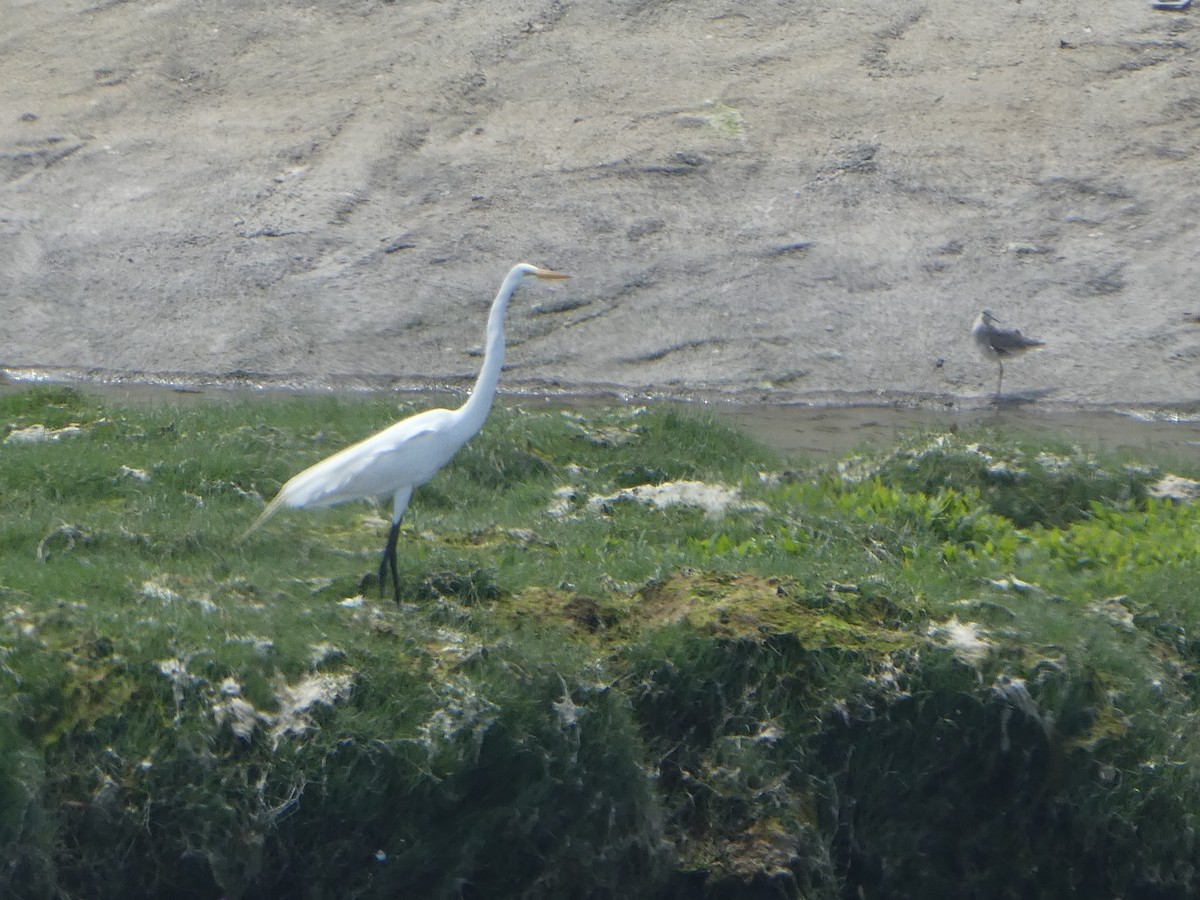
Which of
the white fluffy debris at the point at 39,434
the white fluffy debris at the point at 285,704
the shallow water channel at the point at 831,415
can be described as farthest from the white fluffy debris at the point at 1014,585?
the white fluffy debris at the point at 39,434

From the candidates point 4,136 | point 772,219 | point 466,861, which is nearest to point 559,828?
point 466,861

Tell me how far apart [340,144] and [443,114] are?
36.7 inches

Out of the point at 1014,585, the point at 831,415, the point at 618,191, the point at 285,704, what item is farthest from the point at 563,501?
the point at 618,191

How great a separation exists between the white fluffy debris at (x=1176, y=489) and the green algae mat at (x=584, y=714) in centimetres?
92

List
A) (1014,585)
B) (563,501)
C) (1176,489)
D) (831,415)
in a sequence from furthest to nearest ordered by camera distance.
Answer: (831,415)
(1176,489)
(563,501)
(1014,585)

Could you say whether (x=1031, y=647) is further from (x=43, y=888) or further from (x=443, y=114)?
(x=443, y=114)

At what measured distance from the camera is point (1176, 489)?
293 inches

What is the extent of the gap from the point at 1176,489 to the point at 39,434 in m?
5.38

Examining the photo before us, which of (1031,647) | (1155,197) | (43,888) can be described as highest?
(43,888)

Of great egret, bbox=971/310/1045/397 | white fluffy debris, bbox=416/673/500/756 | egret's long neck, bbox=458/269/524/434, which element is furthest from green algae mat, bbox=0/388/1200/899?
great egret, bbox=971/310/1045/397

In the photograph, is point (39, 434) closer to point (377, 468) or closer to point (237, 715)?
point (377, 468)

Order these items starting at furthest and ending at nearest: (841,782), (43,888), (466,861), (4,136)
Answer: (4,136) → (841,782) → (466,861) → (43,888)

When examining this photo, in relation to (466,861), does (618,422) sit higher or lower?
lower

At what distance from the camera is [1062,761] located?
17.4ft
